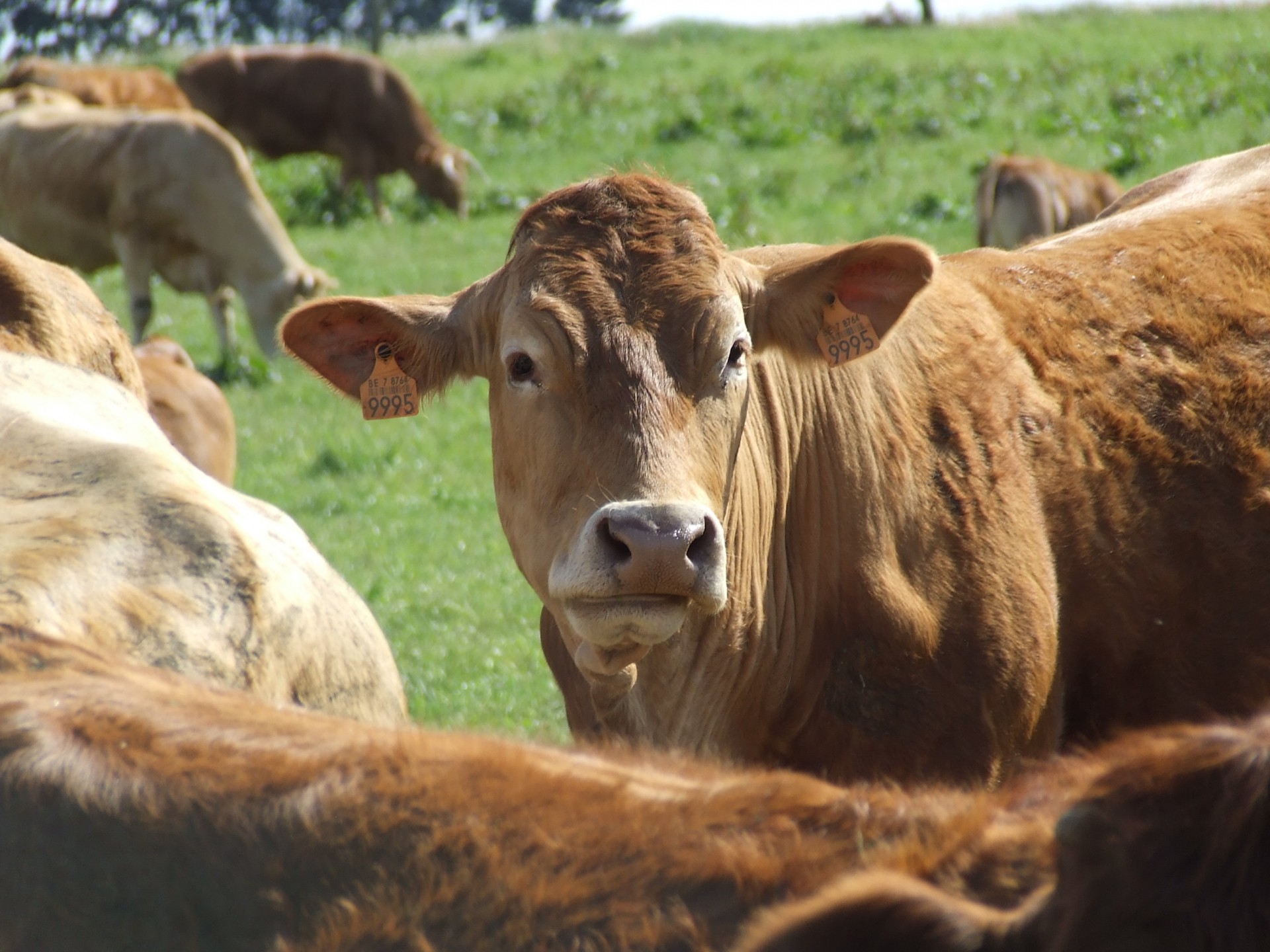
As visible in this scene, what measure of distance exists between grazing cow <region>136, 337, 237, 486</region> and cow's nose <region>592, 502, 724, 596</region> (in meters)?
5.15

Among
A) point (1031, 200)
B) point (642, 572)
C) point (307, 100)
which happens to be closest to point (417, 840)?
point (642, 572)

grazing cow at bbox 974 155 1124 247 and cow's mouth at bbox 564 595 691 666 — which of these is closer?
cow's mouth at bbox 564 595 691 666

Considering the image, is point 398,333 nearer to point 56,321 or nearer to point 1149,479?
point 56,321

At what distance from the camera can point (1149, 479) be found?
400 centimetres

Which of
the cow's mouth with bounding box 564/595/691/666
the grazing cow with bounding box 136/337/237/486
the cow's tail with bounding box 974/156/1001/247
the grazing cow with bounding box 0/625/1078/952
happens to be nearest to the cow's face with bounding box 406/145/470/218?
the cow's tail with bounding box 974/156/1001/247

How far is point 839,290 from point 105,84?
22.5 meters

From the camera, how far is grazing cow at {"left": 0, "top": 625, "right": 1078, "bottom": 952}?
1.63 metres

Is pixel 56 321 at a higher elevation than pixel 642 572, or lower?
higher

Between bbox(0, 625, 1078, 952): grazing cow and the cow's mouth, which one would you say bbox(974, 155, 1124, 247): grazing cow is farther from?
bbox(0, 625, 1078, 952): grazing cow

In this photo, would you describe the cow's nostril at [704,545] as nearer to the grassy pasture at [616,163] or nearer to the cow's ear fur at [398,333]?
the cow's ear fur at [398,333]

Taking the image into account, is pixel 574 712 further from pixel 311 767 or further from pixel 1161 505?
pixel 311 767

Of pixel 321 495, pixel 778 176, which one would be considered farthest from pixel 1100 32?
pixel 321 495

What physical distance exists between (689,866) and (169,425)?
6.99m

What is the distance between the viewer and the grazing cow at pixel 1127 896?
133 centimetres
